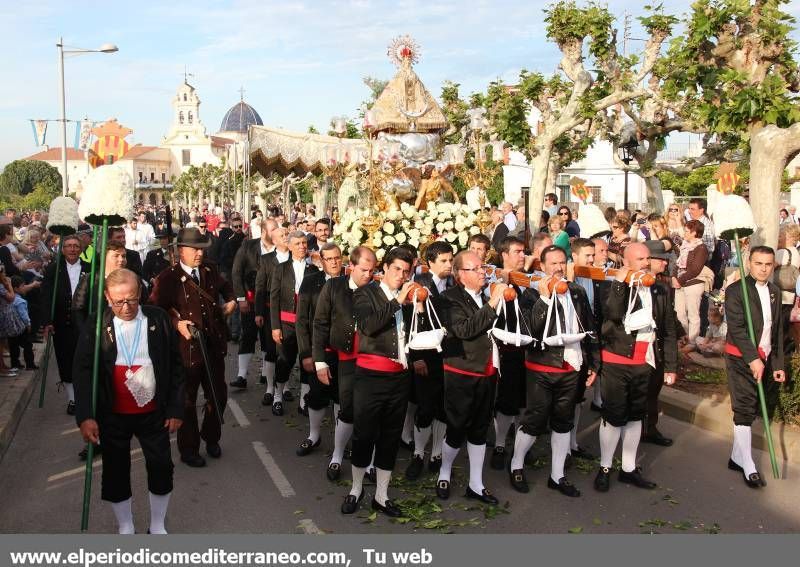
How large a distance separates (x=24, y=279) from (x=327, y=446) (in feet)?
21.8

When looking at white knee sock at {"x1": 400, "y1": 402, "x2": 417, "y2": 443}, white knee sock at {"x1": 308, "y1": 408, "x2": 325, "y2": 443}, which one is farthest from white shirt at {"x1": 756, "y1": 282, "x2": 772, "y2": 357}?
white knee sock at {"x1": 308, "y1": 408, "x2": 325, "y2": 443}

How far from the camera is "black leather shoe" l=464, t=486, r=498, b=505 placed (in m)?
6.15

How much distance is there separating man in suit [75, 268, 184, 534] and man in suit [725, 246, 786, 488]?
179 inches

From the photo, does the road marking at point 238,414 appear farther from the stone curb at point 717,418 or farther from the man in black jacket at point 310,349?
the stone curb at point 717,418

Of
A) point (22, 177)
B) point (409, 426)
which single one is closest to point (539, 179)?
point (409, 426)

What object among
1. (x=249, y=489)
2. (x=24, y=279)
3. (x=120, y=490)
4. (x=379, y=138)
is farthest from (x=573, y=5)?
(x=120, y=490)

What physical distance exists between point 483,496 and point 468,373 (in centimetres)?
99

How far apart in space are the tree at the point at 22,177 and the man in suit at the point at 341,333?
125 meters

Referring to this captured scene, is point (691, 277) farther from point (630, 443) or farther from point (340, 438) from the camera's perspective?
point (340, 438)

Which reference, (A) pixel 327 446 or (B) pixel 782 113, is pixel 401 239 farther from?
(B) pixel 782 113

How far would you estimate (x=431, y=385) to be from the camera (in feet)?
22.7

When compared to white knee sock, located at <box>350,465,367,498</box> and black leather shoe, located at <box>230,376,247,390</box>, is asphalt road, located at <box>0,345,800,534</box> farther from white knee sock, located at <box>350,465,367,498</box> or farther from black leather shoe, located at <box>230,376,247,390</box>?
black leather shoe, located at <box>230,376,247,390</box>

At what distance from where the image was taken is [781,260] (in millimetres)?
9484

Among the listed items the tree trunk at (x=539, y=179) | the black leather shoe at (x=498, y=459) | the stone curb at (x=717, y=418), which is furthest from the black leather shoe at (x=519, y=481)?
the tree trunk at (x=539, y=179)
